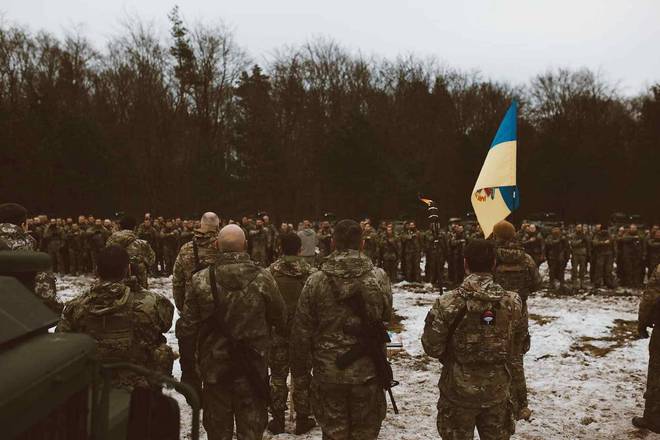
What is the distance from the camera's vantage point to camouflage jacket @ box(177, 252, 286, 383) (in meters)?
3.97

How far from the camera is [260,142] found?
32.8 meters

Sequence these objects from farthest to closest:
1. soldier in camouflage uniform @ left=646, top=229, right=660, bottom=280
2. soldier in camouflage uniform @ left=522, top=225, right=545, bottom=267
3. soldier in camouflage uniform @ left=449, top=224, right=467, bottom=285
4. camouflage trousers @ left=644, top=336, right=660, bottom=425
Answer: soldier in camouflage uniform @ left=449, top=224, right=467, bottom=285, soldier in camouflage uniform @ left=522, top=225, right=545, bottom=267, soldier in camouflage uniform @ left=646, top=229, right=660, bottom=280, camouflage trousers @ left=644, top=336, right=660, bottom=425

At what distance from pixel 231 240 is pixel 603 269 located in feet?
45.9

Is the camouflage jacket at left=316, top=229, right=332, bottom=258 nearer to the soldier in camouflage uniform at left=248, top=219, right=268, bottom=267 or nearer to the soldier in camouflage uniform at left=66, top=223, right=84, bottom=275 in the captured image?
the soldier in camouflage uniform at left=248, top=219, right=268, bottom=267

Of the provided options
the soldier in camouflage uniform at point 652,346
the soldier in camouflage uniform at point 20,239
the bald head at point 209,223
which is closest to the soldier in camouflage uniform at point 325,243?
the bald head at point 209,223

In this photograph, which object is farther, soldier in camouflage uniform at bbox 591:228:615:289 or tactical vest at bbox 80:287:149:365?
soldier in camouflage uniform at bbox 591:228:615:289

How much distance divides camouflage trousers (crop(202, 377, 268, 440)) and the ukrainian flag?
200 inches

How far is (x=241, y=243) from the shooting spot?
4105mm

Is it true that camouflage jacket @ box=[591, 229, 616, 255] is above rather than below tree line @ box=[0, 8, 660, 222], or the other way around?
below

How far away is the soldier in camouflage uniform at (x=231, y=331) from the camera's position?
397 centimetres

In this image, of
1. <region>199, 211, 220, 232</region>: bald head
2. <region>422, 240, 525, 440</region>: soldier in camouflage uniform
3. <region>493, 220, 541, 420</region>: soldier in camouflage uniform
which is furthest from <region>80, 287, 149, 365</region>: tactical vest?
<region>493, 220, 541, 420</region>: soldier in camouflage uniform

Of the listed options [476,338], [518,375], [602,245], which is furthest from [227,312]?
[602,245]

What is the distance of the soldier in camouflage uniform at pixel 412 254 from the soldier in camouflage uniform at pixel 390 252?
23 cm

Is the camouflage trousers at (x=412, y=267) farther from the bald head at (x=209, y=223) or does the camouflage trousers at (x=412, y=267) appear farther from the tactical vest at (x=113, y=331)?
the tactical vest at (x=113, y=331)
